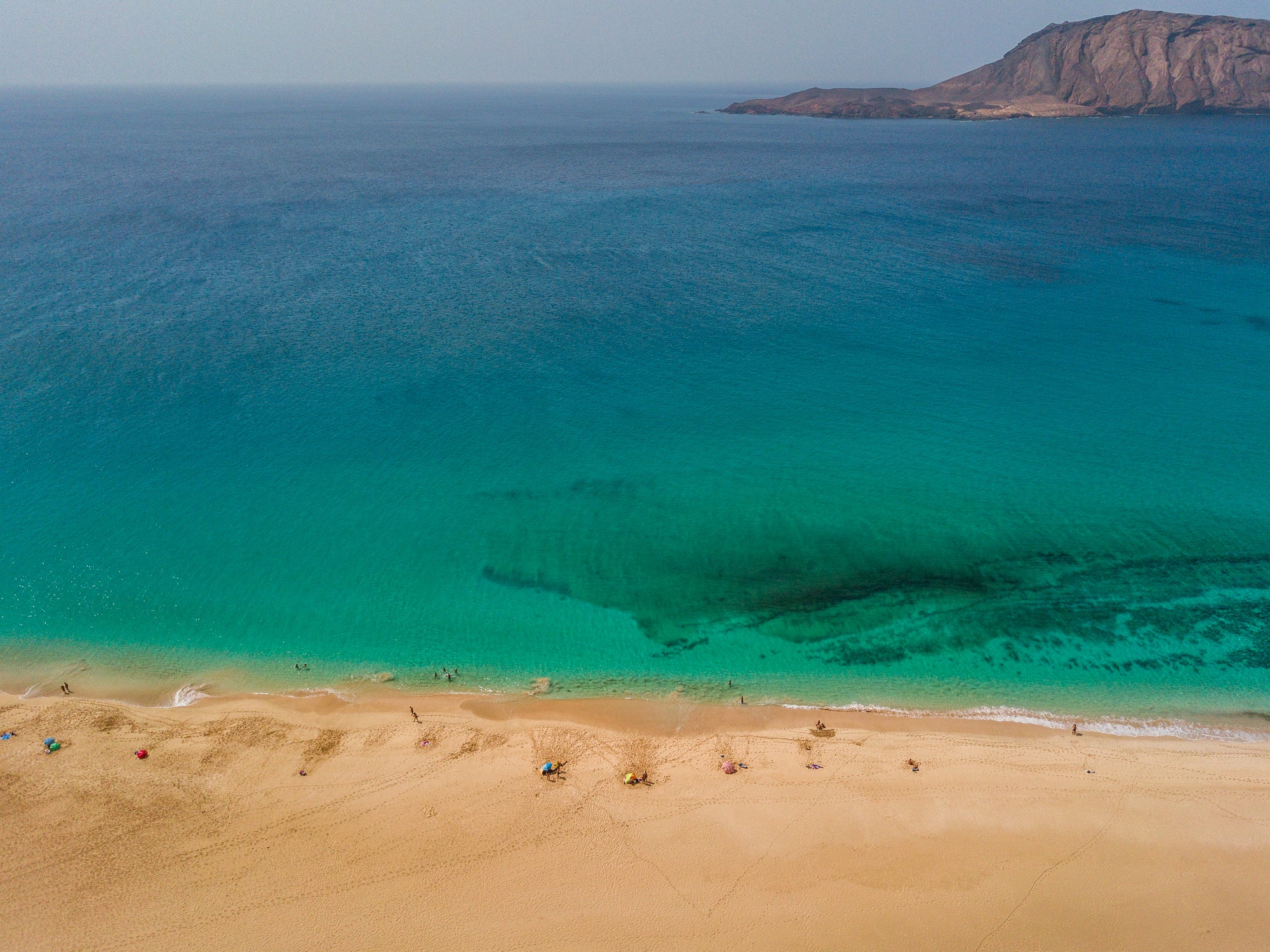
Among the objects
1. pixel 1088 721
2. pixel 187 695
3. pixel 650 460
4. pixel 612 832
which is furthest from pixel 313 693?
pixel 1088 721

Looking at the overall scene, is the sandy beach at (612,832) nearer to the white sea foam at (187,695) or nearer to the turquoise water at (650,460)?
the white sea foam at (187,695)

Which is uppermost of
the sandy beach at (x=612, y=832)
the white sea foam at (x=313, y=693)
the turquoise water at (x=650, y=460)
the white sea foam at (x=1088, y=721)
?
the turquoise water at (x=650, y=460)

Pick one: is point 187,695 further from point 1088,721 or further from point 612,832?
point 1088,721

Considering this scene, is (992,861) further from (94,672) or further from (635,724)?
(94,672)

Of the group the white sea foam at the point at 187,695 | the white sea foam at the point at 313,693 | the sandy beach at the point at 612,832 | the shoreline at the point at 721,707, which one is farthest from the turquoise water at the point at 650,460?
Result: the sandy beach at the point at 612,832

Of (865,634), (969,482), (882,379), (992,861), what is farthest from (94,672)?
(882,379)

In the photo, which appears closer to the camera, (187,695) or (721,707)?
(721,707)
